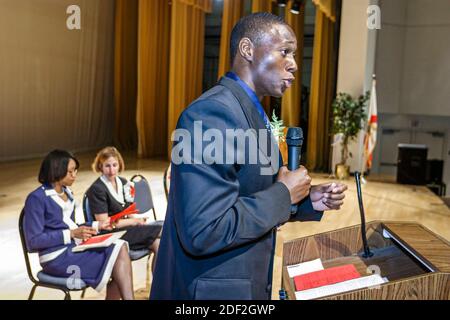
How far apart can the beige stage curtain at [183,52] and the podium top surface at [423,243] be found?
10115 millimetres

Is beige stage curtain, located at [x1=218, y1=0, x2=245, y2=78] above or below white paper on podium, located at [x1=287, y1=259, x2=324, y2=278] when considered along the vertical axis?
above

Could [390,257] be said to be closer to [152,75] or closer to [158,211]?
[158,211]

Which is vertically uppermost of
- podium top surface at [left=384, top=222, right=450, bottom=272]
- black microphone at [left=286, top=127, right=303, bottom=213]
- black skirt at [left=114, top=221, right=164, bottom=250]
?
black microphone at [left=286, top=127, right=303, bottom=213]

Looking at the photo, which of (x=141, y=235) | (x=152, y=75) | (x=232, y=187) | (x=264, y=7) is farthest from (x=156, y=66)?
(x=232, y=187)

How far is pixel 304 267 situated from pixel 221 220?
2.24 ft

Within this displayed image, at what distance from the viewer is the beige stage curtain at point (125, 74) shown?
13.9 metres

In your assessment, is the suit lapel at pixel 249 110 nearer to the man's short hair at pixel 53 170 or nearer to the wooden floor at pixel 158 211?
the man's short hair at pixel 53 170

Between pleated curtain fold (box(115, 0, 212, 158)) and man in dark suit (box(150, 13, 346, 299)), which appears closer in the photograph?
man in dark suit (box(150, 13, 346, 299))

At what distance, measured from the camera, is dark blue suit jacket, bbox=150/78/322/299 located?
39.0 inches

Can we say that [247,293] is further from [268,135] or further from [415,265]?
[415,265]

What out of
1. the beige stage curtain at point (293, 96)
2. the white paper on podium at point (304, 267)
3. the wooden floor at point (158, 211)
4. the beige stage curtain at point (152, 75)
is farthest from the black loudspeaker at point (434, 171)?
the white paper on podium at point (304, 267)

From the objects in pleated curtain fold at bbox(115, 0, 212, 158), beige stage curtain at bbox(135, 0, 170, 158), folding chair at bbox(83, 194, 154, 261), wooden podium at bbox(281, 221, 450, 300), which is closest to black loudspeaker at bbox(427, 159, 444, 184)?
pleated curtain fold at bbox(115, 0, 212, 158)

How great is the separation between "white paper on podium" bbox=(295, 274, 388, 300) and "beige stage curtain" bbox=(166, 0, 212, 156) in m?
10.3

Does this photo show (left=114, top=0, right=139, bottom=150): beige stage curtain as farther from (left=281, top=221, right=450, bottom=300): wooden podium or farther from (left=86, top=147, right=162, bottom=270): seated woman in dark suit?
(left=281, top=221, right=450, bottom=300): wooden podium
